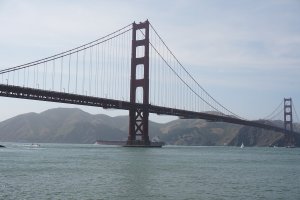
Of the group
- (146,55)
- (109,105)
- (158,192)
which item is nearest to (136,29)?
(146,55)

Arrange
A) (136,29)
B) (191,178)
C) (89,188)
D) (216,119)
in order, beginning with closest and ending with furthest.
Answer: (89,188), (191,178), (136,29), (216,119)

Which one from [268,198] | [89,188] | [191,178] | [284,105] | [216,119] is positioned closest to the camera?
[268,198]

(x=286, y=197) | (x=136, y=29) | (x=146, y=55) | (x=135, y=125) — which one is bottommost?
(x=286, y=197)

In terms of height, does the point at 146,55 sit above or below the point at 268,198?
above

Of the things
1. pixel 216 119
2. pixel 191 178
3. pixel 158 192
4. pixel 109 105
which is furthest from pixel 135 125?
pixel 158 192

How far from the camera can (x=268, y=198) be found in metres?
21.2

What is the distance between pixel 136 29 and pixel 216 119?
30466 mm

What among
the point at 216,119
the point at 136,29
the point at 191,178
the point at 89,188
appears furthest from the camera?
the point at 216,119

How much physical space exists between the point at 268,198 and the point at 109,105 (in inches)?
2514

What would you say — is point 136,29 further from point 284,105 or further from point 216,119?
point 284,105

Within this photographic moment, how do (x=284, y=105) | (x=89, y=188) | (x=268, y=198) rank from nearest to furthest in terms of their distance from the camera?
(x=268, y=198) → (x=89, y=188) → (x=284, y=105)

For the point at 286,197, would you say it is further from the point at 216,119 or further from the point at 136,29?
the point at 216,119

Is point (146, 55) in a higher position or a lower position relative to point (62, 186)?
higher

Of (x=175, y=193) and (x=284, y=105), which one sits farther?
(x=284, y=105)
